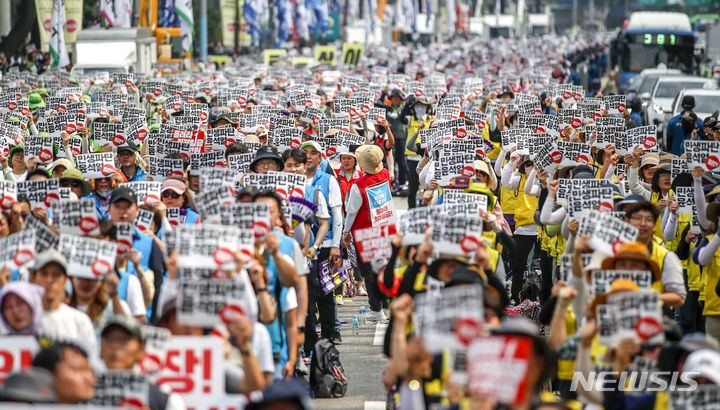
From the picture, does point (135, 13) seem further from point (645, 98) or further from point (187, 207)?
point (187, 207)

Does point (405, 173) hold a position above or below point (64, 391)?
below

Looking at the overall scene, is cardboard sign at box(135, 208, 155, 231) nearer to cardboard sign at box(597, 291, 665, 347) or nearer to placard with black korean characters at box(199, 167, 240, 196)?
placard with black korean characters at box(199, 167, 240, 196)

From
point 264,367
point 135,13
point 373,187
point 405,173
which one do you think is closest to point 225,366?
point 264,367

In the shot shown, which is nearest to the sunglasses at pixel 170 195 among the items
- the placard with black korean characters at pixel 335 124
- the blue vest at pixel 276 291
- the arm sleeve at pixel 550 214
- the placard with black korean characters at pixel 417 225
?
the blue vest at pixel 276 291

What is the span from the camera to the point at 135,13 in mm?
48531

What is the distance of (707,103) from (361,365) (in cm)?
1731

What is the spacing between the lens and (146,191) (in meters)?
9.89

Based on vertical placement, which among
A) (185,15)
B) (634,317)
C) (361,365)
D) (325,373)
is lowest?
(361,365)

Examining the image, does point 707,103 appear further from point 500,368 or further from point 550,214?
point 500,368

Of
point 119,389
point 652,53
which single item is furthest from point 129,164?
point 652,53

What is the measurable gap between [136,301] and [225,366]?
1418mm

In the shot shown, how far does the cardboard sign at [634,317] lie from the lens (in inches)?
249

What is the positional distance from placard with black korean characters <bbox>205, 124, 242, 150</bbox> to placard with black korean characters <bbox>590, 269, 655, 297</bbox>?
319 inches

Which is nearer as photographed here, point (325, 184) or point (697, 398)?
point (697, 398)
